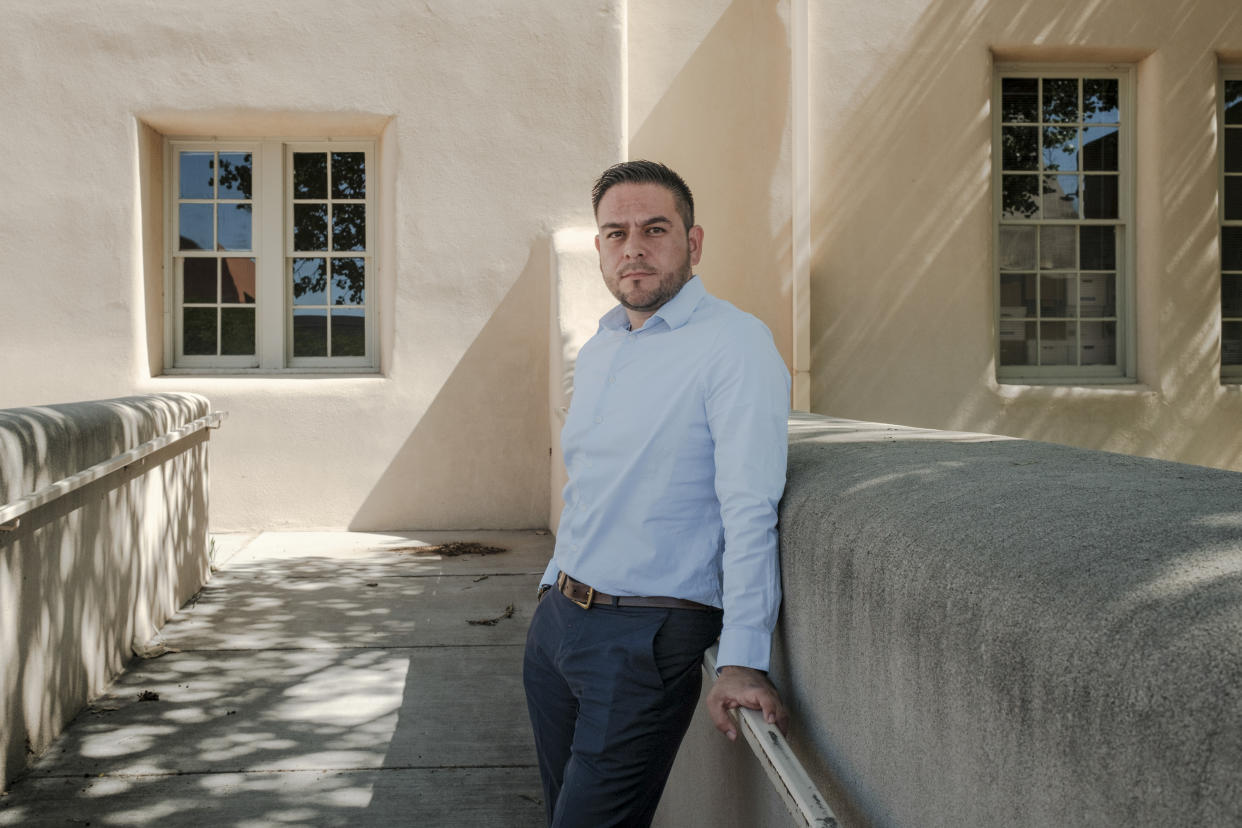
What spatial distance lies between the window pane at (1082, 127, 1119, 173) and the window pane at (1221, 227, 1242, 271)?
1188 millimetres

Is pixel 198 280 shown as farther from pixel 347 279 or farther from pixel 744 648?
pixel 744 648

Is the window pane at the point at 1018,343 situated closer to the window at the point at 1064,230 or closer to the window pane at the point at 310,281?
the window at the point at 1064,230

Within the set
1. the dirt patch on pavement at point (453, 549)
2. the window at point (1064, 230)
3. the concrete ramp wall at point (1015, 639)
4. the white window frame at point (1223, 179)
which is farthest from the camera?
the window at point (1064, 230)

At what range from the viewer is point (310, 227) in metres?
8.64

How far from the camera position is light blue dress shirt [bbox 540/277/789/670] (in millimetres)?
1963

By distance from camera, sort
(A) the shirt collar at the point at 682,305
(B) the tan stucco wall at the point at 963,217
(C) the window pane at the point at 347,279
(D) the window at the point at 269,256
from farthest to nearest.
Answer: (B) the tan stucco wall at the point at 963,217
(C) the window pane at the point at 347,279
(D) the window at the point at 269,256
(A) the shirt collar at the point at 682,305

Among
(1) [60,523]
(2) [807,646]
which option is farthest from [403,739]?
(2) [807,646]

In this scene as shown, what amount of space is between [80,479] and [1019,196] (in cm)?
811

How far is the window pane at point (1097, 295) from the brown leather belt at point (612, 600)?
26.9ft

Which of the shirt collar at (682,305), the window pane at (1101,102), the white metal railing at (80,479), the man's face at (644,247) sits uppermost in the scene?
the window pane at (1101,102)

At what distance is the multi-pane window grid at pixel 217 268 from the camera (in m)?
8.59

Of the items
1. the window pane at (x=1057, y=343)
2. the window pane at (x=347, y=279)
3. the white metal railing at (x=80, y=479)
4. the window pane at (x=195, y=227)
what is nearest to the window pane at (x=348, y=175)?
the window pane at (x=347, y=279)

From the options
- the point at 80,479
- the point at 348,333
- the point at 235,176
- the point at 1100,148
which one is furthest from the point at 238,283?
the point at 1100,148

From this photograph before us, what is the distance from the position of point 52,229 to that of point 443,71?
10.8 feet
